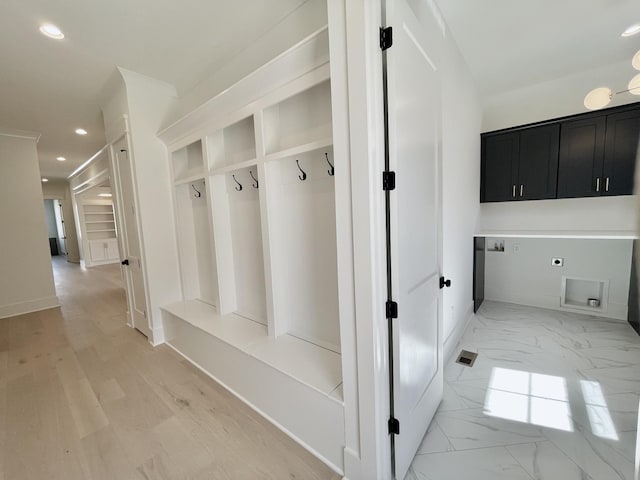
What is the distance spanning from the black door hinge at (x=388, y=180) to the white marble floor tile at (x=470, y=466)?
1502 millimetres

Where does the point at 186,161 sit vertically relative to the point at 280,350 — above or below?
above

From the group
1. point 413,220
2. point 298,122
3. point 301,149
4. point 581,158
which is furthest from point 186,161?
point 581,158

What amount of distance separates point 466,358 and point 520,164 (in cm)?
251

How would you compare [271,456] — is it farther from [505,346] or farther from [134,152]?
[134,152]

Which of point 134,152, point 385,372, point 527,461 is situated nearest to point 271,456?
point 385,372

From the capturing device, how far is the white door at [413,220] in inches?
45.6

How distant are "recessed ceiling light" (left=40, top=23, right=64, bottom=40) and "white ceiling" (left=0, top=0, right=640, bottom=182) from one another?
46mm

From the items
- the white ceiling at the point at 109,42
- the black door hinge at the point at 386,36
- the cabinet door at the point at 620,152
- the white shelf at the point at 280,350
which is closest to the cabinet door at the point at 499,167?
the cabinet door at the point at 620,152

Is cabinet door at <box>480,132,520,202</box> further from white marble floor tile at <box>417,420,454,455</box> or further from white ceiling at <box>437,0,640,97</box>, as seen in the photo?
white marble floor tile at <box>417,420,454,455</box>

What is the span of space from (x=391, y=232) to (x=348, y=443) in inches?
42.7

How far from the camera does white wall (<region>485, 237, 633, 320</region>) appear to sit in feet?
9.37

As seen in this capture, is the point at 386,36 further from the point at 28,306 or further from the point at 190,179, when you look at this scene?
the point at 28,306

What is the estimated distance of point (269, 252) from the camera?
1876 millimetres

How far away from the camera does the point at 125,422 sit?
177 cm
